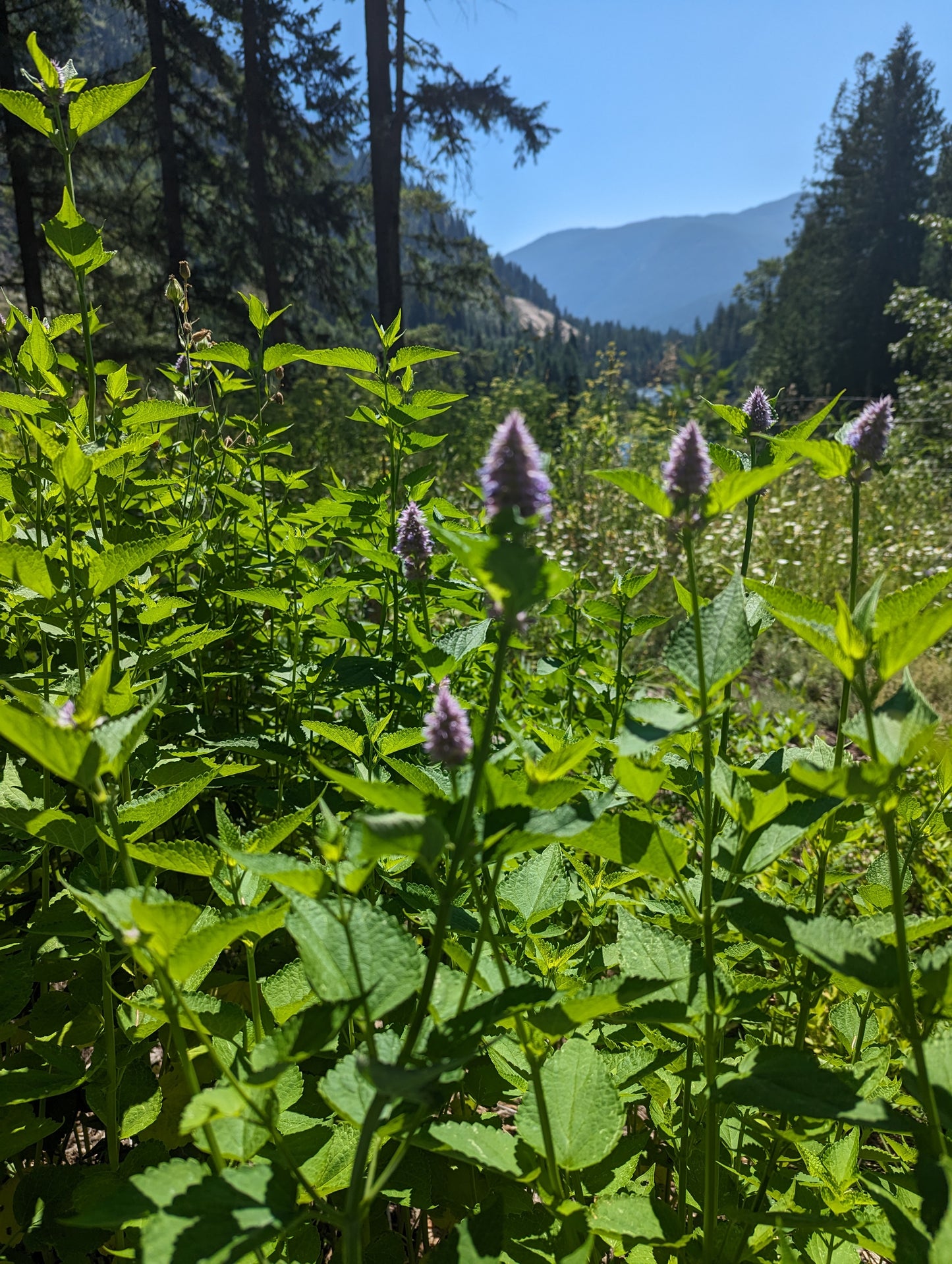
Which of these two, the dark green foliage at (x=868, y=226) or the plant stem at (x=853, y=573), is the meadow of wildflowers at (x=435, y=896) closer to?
the plant stem at (x=853, y=573)

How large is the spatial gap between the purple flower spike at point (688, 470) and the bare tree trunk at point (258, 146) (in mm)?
13744

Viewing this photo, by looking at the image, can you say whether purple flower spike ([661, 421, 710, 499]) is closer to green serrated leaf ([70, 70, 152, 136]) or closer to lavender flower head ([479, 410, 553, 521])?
lavender flower head ([479, 410, 553, 521])

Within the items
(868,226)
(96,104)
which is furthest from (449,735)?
(868,226)

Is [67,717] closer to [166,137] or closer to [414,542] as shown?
[414,542]

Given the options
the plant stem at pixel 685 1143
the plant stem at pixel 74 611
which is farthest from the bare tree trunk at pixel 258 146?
the plant stem at pixel 685 1143

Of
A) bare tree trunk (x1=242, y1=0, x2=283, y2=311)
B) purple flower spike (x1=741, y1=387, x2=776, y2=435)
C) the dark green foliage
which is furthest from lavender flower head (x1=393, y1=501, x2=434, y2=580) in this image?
the dark green foliage

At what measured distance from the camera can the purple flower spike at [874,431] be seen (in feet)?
2.75

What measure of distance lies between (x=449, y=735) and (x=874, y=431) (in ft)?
2.06

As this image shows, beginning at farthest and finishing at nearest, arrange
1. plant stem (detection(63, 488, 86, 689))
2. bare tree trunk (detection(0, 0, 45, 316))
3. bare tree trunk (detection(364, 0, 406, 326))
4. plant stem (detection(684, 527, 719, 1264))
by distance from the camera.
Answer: bare tree trunk (detection(0, 0, 45, 316))
bare tree trunk (detection(364, 0, 406, 326))
plant stem (detection(63, 488, 86, 689))
plant stem (detection(684, 527, 719, 1264))

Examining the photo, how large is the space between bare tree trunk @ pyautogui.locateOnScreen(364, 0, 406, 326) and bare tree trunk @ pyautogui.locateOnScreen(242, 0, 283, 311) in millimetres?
2956

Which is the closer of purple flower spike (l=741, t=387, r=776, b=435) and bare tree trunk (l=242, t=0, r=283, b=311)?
purple flower spike (l=741, t=387, r=776, b=435)

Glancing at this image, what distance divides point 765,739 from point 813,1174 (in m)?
2.16

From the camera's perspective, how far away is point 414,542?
1.13 metres

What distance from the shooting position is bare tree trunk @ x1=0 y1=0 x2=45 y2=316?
10891 mm
